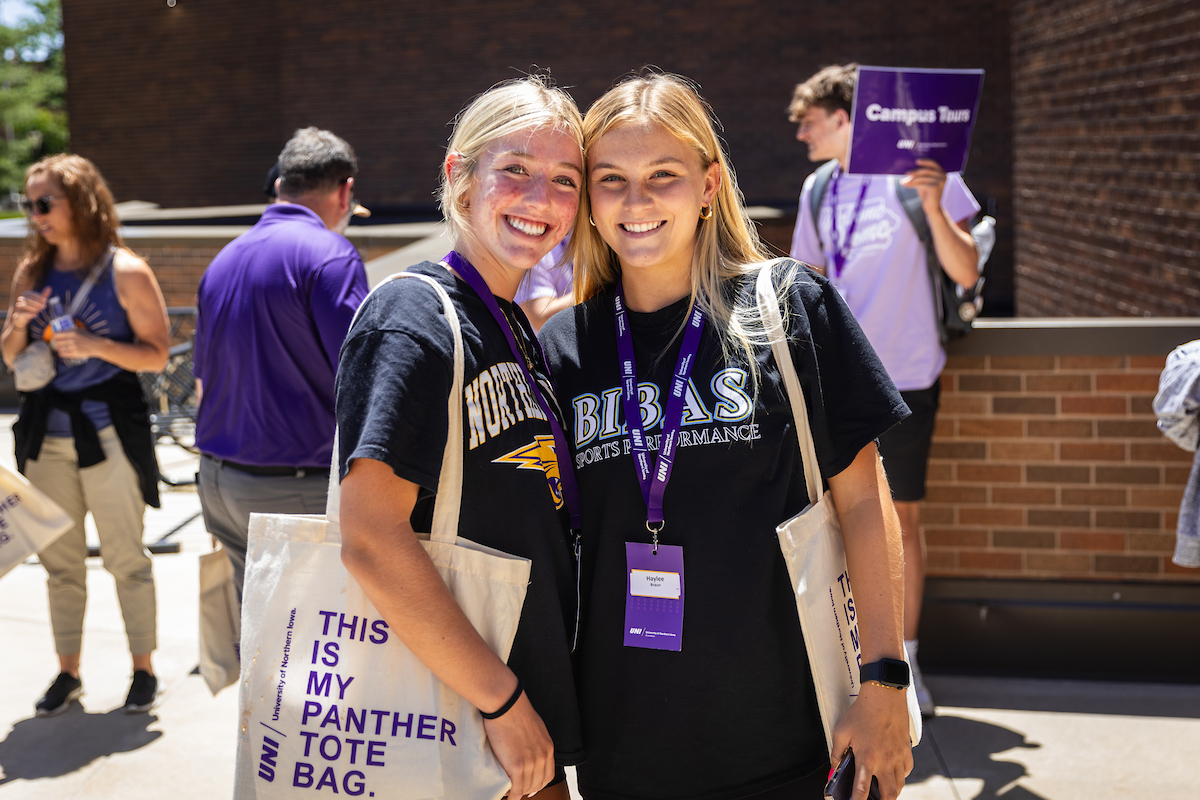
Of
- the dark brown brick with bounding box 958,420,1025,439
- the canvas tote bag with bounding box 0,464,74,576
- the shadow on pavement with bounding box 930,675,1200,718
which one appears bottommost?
the shadow on pavement with bounding box 930,675,1200,718

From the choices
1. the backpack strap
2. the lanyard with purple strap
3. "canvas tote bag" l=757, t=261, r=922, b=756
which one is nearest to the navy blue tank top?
the backpack strap

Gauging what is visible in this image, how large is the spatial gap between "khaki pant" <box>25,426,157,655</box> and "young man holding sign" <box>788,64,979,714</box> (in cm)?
304

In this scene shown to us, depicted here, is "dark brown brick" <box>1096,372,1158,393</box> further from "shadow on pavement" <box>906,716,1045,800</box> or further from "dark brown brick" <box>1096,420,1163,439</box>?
"shadow on pavement" <box>906,716,1045,800</box>

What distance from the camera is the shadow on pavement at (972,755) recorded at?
11.3 feet

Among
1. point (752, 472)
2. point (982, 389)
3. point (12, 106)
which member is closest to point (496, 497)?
point (752, 472)

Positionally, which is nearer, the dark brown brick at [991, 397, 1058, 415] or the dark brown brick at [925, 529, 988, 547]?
the dark brown brick at [991, 397, 1058, 415]

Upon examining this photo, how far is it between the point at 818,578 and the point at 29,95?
53845 millimetres

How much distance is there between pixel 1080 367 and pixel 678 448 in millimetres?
3064

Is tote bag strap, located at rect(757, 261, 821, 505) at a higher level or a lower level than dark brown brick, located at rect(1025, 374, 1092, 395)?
higher

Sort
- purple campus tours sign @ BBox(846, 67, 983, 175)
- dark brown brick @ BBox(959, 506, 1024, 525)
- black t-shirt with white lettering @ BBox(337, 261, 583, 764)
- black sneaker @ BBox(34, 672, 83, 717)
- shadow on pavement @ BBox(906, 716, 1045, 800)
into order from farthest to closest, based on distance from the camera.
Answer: dark brown brick @ BBox(959, 506, 1024, 525)
black sneaker @ BBox(34, 672, 83, 717)
purple campus tours sign @ BBox(846, 67, 983, 175)
shadow on pavement @ BBox(906, 716, 1045, 800)
black t-shirt with white lettering @ BBox(337, 261, 583, 764)

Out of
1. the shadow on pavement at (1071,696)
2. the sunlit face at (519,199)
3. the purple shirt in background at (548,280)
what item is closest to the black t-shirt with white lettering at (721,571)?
the sunlit face at (519,199)

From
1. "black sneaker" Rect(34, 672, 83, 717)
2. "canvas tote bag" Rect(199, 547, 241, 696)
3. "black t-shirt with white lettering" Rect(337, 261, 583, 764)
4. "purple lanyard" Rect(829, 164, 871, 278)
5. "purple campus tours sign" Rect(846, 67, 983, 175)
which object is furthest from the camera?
"black sneaker" Rect(34, 672, 83, 717)

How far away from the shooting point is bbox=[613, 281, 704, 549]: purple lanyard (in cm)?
181

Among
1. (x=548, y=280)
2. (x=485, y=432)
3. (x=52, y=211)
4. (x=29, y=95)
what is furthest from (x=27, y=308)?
(x=29, y=95)
